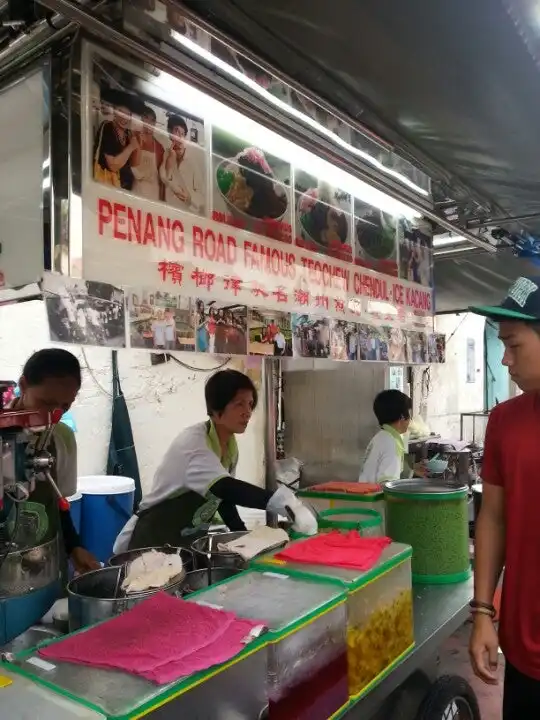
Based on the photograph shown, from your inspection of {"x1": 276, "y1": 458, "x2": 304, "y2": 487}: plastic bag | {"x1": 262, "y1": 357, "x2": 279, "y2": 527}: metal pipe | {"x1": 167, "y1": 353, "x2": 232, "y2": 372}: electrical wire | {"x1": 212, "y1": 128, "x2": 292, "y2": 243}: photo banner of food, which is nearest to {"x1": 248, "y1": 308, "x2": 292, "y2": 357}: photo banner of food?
{"x1": 212, "y1": 128, "x2": 292, "y2": 243}: photo banner of food

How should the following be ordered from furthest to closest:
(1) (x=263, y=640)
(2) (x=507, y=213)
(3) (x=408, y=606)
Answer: (2) (x=507, y=213)
(3) (x=408, y=606)
(1) (x=263, y=640)

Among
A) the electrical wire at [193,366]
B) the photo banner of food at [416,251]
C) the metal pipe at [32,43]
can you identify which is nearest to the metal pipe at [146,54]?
the metal pipe at [32,43]

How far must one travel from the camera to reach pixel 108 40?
1.34 metres

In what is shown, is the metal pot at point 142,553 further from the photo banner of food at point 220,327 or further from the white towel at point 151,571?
the photo banner of food at point 220,327

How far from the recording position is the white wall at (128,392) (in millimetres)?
3625

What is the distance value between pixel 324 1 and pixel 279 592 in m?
1.23

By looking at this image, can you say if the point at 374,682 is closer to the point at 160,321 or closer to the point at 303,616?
the point at 303,616

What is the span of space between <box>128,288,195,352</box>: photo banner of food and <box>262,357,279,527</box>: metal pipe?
295 cm

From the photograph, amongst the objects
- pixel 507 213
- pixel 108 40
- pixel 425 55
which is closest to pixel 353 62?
pixel 425 55

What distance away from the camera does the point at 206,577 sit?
152 centimetres

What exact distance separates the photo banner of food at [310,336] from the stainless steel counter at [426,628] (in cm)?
92

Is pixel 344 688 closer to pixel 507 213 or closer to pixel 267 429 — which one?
pixel 507 213

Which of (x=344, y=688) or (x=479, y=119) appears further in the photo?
(x=479, y=119)

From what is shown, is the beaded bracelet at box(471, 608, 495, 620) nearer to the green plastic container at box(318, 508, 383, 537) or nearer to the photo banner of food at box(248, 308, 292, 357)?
the green plastic container at box(318, 508, 383, 537)
